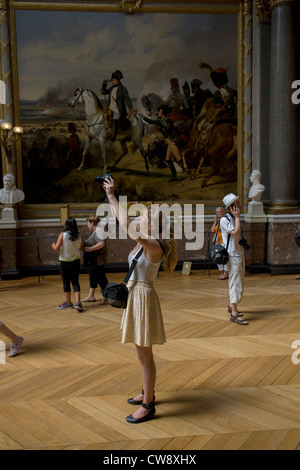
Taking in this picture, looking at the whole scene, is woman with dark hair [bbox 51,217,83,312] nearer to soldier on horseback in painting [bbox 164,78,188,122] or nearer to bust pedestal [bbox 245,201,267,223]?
bust pedestal [bbox 245,201,267,223]

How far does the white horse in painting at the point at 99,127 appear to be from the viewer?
991cm

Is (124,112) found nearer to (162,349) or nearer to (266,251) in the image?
(266,251)

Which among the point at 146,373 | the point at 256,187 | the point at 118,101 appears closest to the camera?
the point at 146,373

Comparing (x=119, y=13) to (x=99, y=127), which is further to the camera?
(x=99, y=127)

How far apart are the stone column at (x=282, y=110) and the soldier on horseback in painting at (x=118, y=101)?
3.33 metres

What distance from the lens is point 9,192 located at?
30.8 feet

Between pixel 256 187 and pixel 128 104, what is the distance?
3.55 m

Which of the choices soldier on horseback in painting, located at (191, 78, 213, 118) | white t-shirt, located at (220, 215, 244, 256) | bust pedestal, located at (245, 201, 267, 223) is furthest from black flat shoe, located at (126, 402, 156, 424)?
soldier on horseback in painting, located at (191, 78, 213, 118)

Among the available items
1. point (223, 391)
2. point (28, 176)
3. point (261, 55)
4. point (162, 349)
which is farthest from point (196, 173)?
point (223, 391)

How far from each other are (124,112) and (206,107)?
6.42ft

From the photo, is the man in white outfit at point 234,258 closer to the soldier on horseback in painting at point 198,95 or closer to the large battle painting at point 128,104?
the large battle painting at point 128,104

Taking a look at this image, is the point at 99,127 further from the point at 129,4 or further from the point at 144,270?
the point at 144,270

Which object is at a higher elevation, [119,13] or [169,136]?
[119,13]

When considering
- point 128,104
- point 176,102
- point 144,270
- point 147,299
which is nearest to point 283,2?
point 176,102
